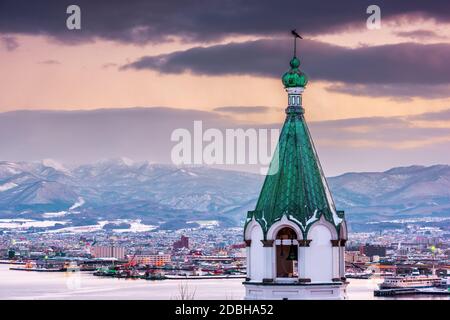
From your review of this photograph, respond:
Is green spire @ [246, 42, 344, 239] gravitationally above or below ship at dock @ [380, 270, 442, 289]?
above

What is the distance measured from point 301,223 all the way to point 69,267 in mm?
130349

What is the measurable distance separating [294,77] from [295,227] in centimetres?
197

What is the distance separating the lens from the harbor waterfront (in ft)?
255

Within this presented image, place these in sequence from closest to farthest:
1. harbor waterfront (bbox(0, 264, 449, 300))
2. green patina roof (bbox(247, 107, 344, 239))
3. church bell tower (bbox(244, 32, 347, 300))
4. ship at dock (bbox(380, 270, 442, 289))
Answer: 1. church bell tower (bbox(244, 32, 347, 300))
2. green patina roof (bbox(247, 107, 344, 239))
3. harbor waterfront (bbox(0, 264, 449, 300))
4. ship at dock (bbox(380, 270, 442, 289))

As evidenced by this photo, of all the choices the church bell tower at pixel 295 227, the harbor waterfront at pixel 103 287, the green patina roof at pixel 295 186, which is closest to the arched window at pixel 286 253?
the church bell tower at pixel 295 227

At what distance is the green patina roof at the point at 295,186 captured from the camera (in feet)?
56.7

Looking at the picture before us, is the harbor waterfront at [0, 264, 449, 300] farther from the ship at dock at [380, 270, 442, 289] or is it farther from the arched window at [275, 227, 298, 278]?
the arched window at [275, 227, 298, 278]

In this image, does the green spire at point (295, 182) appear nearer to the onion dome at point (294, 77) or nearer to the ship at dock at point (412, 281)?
the onion dome at point (294, 77)

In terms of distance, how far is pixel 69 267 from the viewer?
14588 centimetres

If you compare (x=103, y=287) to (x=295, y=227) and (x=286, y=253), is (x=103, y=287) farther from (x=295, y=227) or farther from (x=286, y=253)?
Result: (x=295, y=227)

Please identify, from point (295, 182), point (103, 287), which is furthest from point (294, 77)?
point (103, 287)

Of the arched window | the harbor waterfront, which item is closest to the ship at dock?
the harbor waterfront
